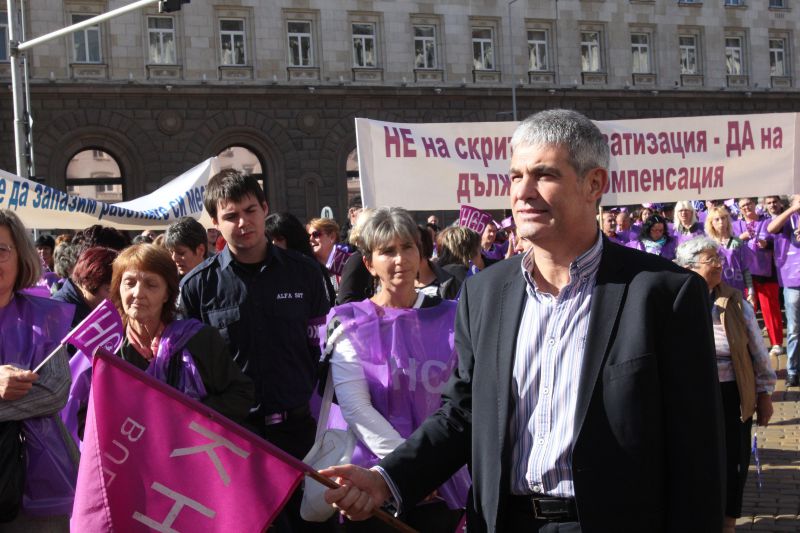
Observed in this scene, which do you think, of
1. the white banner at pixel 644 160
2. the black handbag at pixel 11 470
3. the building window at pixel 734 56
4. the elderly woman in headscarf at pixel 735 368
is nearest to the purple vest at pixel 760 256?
the white banner at pixel 644 160

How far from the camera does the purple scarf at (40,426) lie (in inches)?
163

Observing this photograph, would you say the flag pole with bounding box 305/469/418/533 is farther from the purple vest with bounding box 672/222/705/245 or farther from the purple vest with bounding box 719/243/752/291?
the purple vest with bounding box 672/222/705/245

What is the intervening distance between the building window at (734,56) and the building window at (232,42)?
19218 mm

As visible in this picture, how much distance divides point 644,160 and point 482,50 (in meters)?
28.2

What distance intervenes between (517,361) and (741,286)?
9.90 m

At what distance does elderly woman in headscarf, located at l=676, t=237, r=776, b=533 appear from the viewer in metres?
6.01

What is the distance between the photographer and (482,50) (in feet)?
126

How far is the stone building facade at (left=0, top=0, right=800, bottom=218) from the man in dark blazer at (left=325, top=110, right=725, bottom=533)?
30563 millimetres

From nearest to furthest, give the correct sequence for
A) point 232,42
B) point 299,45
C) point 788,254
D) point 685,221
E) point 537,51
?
point 788,254 < point 685,221 < point 232,42 < point 299,45 < point 537,51

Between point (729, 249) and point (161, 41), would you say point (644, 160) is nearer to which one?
point (729, 249)

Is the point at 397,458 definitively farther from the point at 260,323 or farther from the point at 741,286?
the point at 741,286

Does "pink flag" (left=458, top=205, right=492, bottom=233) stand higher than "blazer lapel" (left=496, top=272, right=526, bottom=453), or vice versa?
"pink flag" (left=458, top=205, right=492, bottom=233)

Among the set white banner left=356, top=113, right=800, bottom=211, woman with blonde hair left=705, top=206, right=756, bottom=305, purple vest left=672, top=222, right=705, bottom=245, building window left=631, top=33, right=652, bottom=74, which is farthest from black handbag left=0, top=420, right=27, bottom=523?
building window left=631, top=33, right=652, bottom=74

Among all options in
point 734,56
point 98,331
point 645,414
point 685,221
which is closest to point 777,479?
point 98,331
